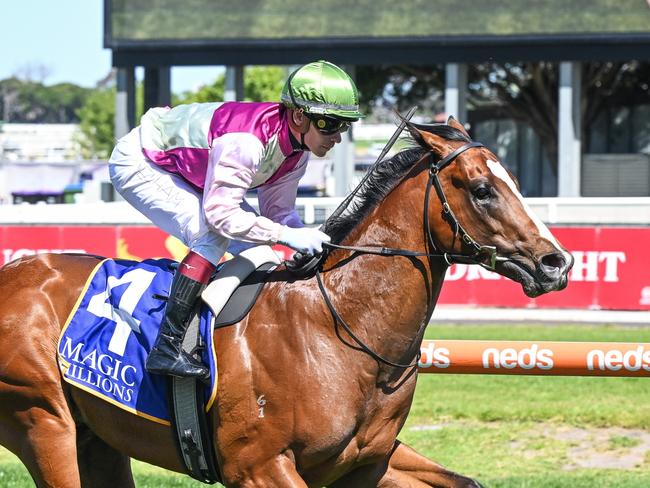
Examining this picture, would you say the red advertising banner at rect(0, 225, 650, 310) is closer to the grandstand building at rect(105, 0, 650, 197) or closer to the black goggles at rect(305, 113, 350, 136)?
the black goggles at rect(305, 113, 350, 136)

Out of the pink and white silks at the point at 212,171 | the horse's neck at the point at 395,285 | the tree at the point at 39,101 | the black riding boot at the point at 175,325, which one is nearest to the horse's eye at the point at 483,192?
the horse's neck at the point at 395,285

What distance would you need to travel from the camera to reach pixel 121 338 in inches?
181

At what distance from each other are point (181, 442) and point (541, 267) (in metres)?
1.56

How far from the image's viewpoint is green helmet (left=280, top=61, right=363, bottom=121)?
14.2 ft

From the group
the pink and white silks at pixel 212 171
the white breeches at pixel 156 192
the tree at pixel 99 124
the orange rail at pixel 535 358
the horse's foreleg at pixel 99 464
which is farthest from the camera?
the tree at pixel 99 124

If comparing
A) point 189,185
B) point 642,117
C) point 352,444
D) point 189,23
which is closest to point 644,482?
point 352,444

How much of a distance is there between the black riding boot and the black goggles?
77 cm

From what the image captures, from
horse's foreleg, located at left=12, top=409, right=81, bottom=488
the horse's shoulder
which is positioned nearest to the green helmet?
the horse's shoulder

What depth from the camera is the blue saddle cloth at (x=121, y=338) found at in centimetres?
452

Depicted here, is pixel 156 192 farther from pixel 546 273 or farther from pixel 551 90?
pixel 551 90

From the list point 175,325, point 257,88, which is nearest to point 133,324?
point 175,325

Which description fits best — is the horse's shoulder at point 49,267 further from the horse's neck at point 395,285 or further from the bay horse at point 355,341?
the horse's neck at point 395,285

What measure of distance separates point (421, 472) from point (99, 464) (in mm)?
1476

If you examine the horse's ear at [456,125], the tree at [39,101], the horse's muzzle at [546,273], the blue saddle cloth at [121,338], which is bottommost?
the tree at [39,101]
